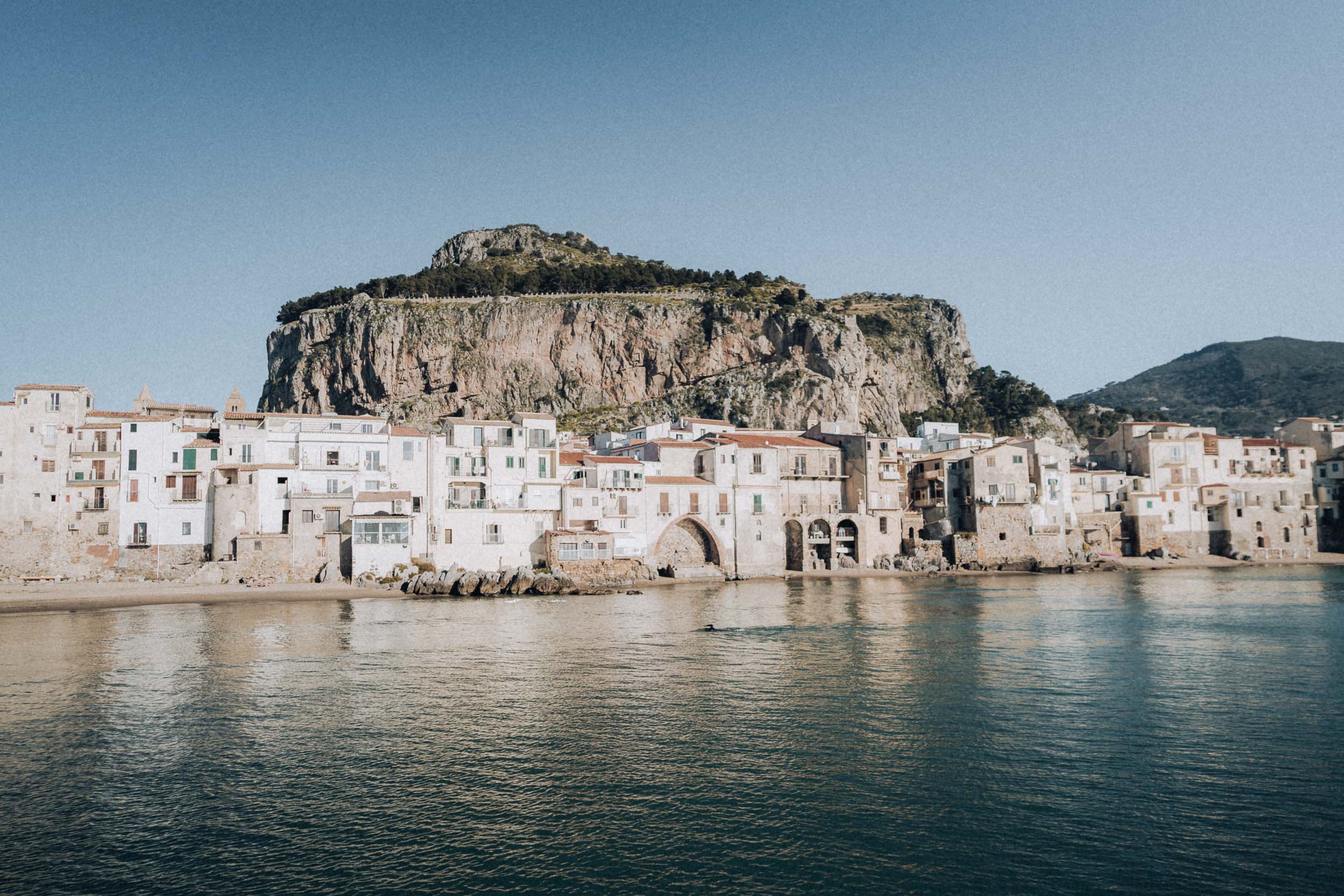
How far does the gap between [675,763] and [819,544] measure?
63.1 meters

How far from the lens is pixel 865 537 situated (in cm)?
8169

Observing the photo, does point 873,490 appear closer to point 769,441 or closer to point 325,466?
point 769,441

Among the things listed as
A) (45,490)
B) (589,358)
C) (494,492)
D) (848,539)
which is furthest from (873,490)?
(589,358)

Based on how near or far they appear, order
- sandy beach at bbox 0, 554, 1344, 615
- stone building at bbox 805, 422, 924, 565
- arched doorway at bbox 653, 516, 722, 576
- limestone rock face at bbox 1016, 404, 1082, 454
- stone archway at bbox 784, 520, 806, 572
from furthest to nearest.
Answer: limestone rock face at bbox 1016, 404, 1082, 454 → stone building at bbox 805, 422, 924, 565 → stone archway at bbox 784, 520, 806, 572 → arched doorway at bbox 653, 516, 722, 576 → sandy beach at bbox 0, 554, 1344, 615

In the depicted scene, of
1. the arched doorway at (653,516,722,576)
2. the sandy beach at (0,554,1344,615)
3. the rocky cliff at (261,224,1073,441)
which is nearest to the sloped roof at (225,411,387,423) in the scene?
the sandy beach at (0,554,1344,615)

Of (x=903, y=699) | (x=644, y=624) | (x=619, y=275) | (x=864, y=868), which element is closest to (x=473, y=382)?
(x=619, y=275)

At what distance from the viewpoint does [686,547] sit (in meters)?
76.1

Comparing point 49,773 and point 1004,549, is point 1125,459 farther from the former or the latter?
point 49,773

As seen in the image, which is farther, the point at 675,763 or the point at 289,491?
the point at 289,491

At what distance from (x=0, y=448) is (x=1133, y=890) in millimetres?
70188

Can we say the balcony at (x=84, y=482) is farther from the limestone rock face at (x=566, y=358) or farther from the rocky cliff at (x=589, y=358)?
the limestone rock face at (x=566, y=358)

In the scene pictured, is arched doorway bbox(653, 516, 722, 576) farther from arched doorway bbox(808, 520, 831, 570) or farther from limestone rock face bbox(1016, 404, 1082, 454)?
limestone rock face bbox(1016, 404, 1082, 454)

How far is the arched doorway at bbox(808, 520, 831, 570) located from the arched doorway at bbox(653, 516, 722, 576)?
9447mm

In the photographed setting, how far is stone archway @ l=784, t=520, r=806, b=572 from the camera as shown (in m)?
79.7
